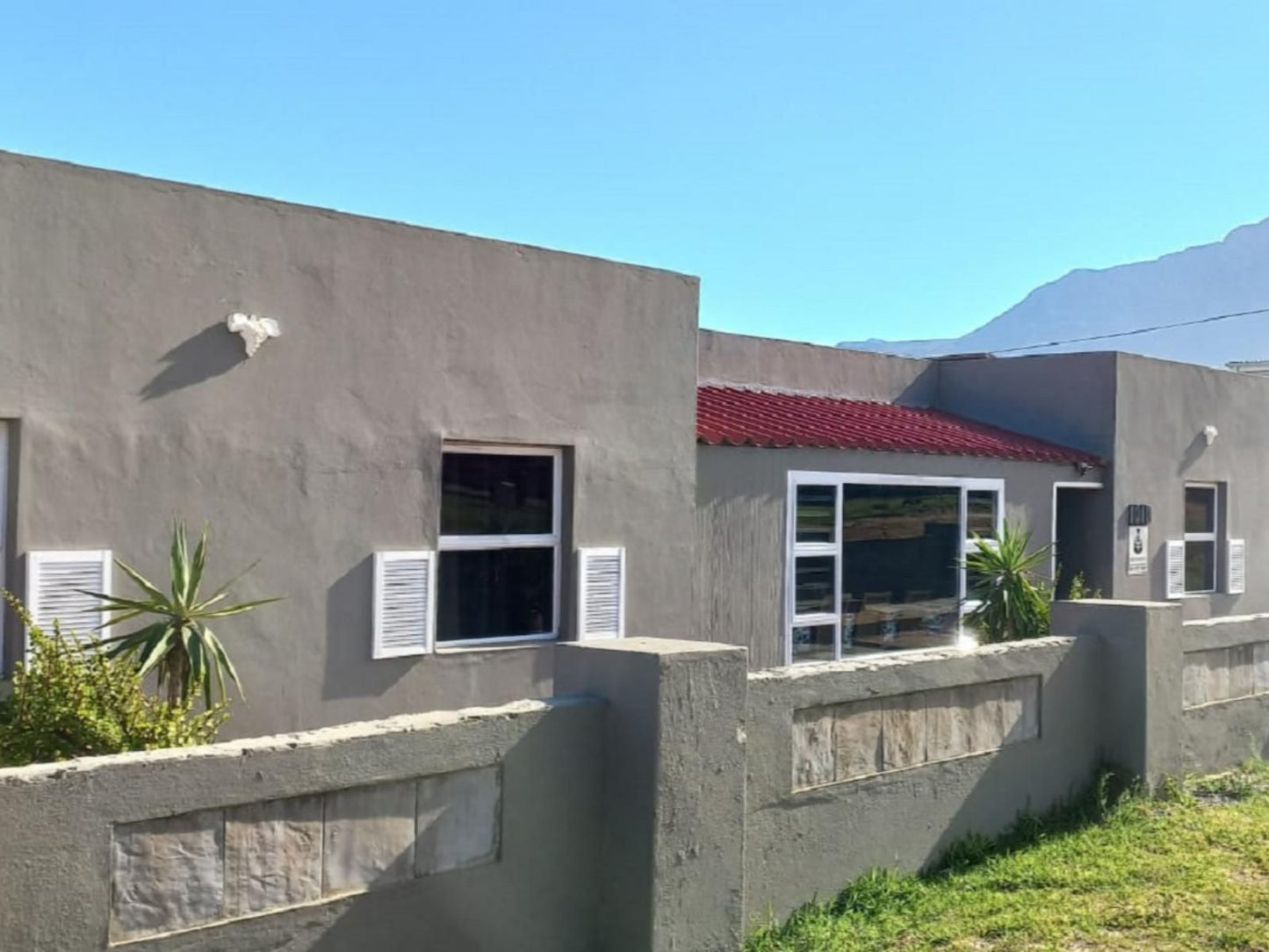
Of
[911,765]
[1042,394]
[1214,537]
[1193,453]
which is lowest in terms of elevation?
[911,765]

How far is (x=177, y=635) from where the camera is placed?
5555 mm

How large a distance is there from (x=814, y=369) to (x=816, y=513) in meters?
3.18

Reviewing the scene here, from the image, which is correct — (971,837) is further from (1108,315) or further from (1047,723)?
(1108,315)

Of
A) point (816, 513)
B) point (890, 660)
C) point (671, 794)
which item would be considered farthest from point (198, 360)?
point (816, 513)

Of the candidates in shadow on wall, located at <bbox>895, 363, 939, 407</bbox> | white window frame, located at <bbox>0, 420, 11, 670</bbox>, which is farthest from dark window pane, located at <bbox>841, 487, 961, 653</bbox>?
white window frame, located at <bbox>0, 420, 11, 670</bbox>

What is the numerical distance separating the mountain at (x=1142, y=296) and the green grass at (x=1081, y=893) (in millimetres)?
139361

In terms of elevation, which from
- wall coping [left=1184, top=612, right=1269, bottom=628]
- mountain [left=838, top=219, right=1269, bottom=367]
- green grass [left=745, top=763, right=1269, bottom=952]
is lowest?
green grass [left=745, top=763, right=1269, bottom=952]

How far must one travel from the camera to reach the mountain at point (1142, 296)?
158625 millimetres

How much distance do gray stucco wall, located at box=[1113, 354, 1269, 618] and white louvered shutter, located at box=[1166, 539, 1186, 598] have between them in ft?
0.26

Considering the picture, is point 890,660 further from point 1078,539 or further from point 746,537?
point 1078,539

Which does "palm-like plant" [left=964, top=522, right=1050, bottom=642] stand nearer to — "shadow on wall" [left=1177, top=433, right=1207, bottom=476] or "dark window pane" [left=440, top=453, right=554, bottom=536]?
"dark window pane" [left=440, top=453, right=554, bottom=536]

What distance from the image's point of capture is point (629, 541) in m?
8.03

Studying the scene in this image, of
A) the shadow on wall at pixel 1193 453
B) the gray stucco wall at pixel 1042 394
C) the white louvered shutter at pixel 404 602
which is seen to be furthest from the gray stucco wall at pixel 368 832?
the shadow on wall at pixel 1193 453

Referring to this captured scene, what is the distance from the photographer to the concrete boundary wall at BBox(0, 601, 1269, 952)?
320cm
